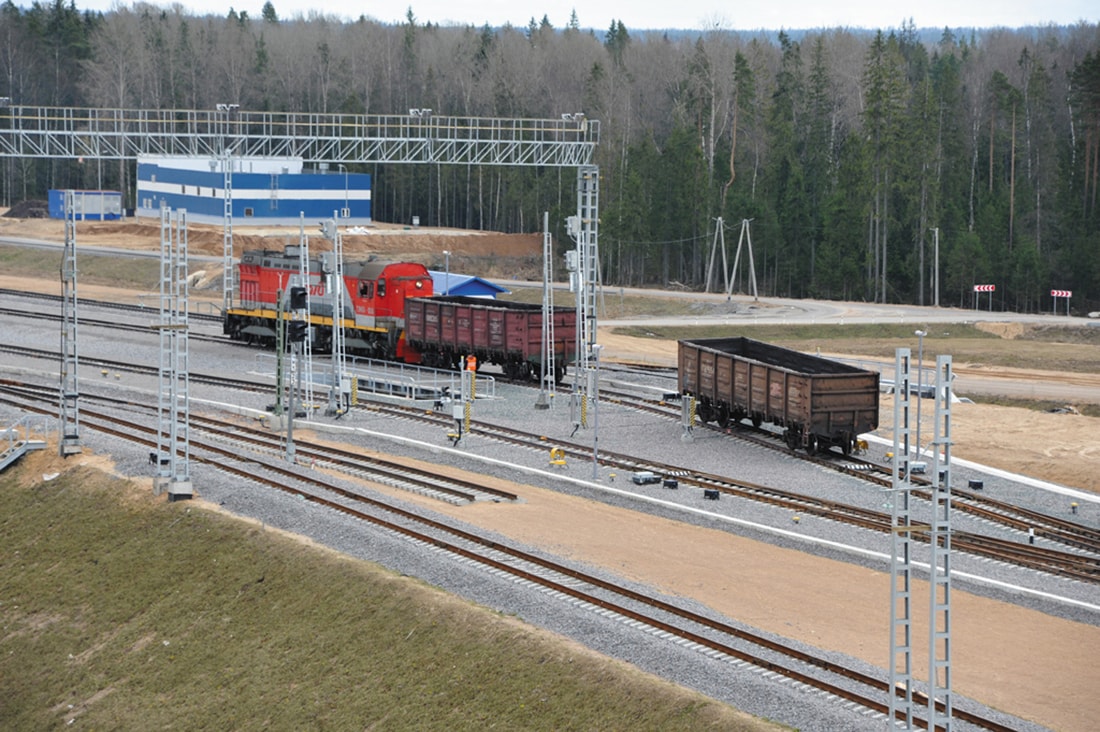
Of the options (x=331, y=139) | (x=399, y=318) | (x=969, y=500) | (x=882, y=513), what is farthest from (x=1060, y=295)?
(x=882, y=513)

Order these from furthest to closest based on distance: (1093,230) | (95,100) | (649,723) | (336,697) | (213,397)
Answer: (95,100) → (1093,230) → (213,397) → (336,697) → (649,723)

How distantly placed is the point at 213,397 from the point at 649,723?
1132 inches

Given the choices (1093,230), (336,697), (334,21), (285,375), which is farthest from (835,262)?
(334,21)

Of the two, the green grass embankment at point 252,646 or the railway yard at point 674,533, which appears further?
the railway yard at point 674,533

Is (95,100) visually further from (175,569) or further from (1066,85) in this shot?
(175,569)

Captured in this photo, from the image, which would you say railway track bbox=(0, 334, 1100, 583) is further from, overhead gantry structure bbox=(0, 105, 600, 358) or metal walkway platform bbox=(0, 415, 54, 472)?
overhead gantry structure bbox=(0, 105, 600, 358)

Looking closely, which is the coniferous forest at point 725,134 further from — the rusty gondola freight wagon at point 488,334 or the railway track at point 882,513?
the railway track at point 882,513

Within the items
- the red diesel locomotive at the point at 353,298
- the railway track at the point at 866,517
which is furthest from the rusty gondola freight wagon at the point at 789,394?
the red diesel locomotive at the point at 353,298

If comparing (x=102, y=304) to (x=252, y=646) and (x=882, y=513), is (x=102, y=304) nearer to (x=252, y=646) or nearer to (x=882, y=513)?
(x=252, y=646)

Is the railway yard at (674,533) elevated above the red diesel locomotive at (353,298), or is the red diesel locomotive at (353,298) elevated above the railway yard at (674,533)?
the red diesel locomotive at (353,298)

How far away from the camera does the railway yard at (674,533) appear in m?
19.6

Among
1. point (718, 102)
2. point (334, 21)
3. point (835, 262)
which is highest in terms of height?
point (334, 21)

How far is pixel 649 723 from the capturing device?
1784 centimetres

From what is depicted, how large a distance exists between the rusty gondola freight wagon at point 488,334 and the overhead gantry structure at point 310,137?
585 inches
